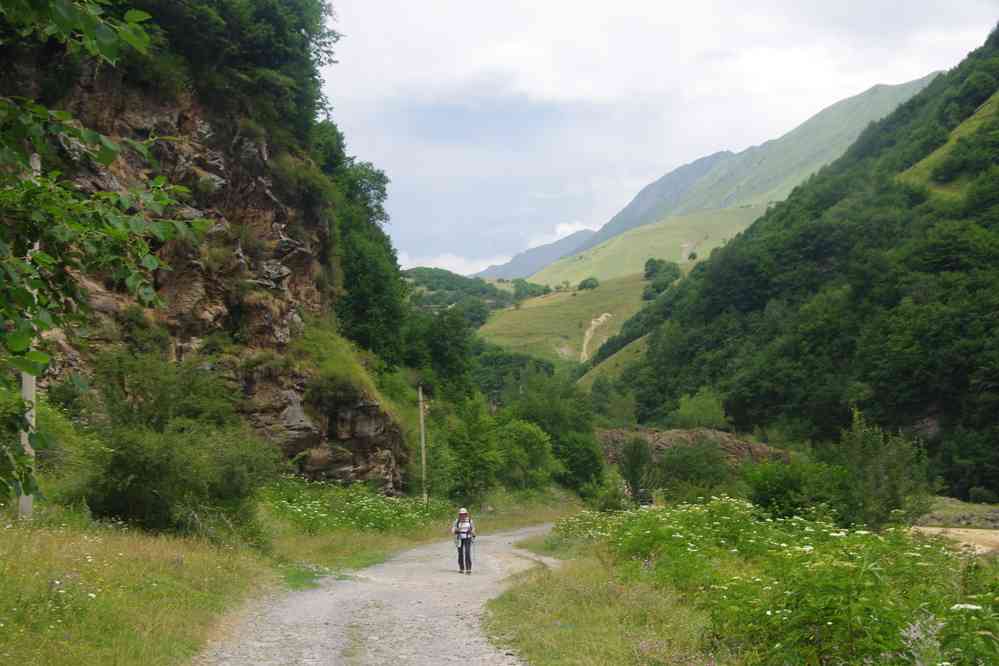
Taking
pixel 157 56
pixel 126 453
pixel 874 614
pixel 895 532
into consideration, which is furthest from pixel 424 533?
pixel 874 614

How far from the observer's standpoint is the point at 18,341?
3.56 meters

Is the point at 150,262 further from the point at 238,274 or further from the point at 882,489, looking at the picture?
the point at 238,274

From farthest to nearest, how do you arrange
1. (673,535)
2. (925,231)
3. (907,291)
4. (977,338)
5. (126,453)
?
(925,231), (907,291), (977,338), (126,453), (673,535)

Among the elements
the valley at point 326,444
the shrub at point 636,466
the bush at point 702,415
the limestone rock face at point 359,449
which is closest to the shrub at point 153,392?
the valley at point 326,444

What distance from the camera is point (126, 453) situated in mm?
16094

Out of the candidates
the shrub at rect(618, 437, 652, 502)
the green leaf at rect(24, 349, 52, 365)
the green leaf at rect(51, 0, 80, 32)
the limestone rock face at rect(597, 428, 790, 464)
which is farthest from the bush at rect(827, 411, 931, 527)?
the limestone rock face at rect(597, 428, 790, 464)

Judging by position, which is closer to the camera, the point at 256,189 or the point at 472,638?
the point at 472,638

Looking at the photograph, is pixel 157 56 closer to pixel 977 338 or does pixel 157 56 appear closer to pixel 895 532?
pixel 895 532

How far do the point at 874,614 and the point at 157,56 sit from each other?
100 feet

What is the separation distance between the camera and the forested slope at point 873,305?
67562mm

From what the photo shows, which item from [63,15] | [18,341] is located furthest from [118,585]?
[63,15]

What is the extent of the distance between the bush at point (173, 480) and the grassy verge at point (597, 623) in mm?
7172

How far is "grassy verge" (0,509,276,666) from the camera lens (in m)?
7.96

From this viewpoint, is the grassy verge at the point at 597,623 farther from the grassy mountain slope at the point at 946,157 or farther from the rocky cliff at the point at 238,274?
the grassy mountain slope at the point at 946,157
